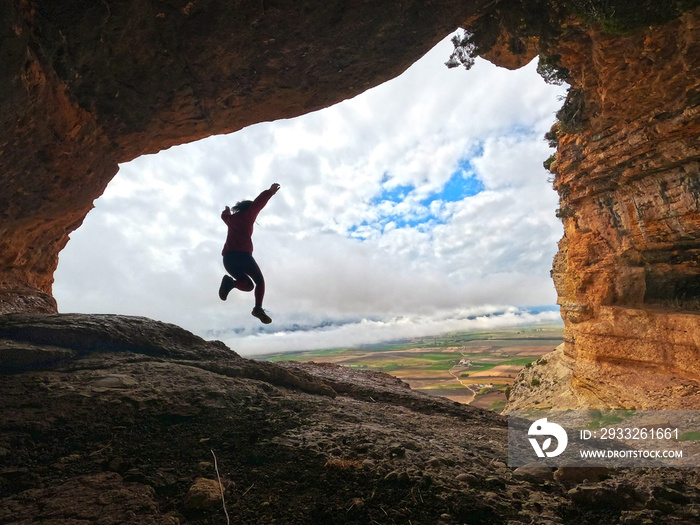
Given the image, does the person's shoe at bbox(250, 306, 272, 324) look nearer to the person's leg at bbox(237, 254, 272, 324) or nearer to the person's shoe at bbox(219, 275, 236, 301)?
the person's leg at bbox(237, 254, 272, 324)

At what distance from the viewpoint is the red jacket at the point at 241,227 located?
8.09m

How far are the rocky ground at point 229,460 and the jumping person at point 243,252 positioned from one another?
7.71ft

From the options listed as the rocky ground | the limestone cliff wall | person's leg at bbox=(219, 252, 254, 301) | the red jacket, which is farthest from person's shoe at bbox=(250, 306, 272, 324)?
the limestone cliff wall

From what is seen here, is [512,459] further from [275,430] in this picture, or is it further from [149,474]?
[149,474]

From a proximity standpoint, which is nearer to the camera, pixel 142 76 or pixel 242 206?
pixel 142 76

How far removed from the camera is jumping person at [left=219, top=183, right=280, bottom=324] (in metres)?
8.08

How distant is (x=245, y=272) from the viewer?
8.22 m

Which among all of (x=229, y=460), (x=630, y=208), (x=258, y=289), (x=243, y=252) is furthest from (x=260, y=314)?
(x=630, y=208)

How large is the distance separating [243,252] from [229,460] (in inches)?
193

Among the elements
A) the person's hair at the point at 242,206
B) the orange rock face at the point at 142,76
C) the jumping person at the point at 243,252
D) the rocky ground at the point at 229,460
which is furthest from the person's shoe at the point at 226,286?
the orange rock face at the point at 142,76

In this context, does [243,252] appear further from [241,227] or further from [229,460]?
[229,460]

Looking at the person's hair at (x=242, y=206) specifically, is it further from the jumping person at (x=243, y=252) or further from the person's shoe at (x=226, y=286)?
the person's shoe at (x=226, y=286)

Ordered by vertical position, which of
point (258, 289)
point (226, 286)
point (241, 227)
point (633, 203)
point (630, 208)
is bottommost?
point (258, 289)

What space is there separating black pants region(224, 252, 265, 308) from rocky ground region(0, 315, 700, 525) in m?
2.41
